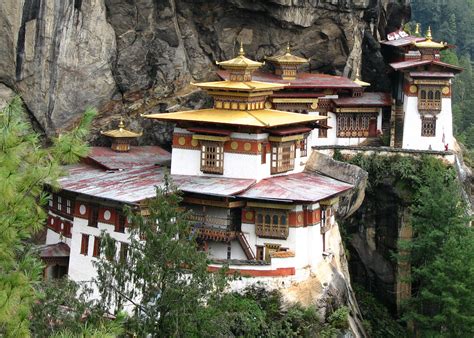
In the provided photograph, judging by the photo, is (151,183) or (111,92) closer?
(151,183)

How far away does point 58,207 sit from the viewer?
33.4m

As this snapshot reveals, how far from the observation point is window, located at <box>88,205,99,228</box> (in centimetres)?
3108

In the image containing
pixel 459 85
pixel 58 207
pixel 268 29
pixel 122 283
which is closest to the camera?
pixel 122 283

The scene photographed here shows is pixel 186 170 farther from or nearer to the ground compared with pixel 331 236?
farther from the ground

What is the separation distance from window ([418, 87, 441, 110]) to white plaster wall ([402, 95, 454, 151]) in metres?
0.22

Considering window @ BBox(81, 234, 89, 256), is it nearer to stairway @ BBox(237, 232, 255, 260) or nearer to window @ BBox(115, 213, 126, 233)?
window @ BBox(115, 213, 126, 233)

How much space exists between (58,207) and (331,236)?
9.58m

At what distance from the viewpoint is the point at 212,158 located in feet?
107

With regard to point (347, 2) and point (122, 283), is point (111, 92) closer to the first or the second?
point (347, 2)

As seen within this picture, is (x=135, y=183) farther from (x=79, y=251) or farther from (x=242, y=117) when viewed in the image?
(x=242, y=117)

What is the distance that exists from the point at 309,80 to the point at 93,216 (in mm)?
14640

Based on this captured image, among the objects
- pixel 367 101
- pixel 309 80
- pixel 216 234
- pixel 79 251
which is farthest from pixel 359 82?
pixel 79 251

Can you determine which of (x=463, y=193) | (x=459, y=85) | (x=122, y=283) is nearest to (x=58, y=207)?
(x=122, y=283)

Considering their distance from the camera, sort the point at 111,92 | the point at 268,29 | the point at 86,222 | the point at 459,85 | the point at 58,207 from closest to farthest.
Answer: the point at 86,222
the point at 58,207
the point at 111,92
the point at 268,29
the point at 459,85
